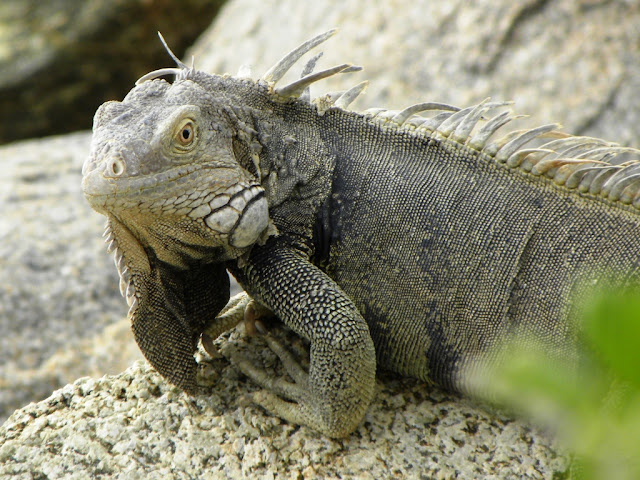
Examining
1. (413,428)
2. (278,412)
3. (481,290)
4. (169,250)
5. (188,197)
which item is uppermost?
(188,197)

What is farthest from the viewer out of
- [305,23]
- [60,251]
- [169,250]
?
[305,23]

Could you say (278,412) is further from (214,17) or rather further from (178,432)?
(214,17)

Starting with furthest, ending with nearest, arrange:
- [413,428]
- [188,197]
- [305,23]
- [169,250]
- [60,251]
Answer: [305,23]
[60,251]
[413,428]
[169,250]
[188,197]

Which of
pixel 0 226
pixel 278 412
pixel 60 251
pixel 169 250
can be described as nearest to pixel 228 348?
pixel 278 412

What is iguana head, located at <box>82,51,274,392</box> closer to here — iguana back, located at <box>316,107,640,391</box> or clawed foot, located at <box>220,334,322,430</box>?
clawed foot, located at <box>220,334,322,430</box>

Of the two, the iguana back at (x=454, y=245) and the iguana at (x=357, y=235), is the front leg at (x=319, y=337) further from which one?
the iguana back at (x=454, y=245)

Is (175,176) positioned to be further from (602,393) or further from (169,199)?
(602,393)

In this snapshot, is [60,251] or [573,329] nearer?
[573,329]
